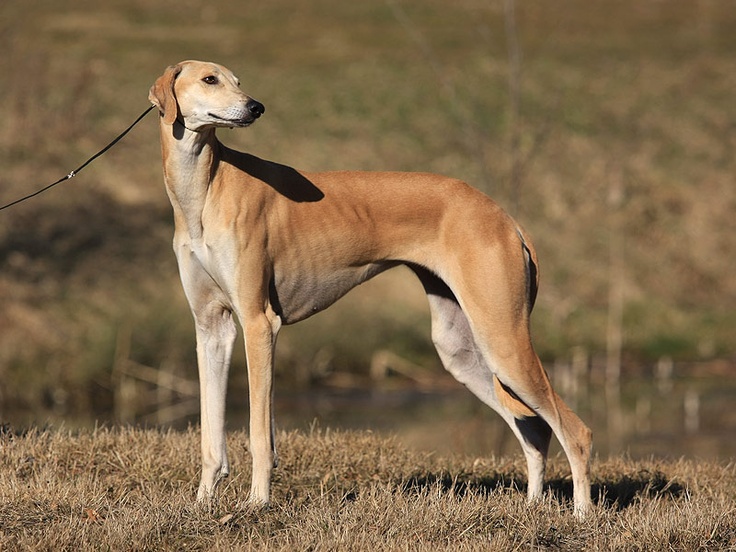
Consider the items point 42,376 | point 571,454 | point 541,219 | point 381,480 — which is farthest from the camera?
point 541,219

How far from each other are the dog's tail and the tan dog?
0.03 feet

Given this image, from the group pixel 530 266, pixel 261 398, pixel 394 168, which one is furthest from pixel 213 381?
pixel 394 168

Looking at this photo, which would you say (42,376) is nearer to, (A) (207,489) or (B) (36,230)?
(B) (36,230)

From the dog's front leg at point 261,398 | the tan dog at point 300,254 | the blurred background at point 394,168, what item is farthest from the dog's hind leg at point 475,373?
the blurred background at point 394,168

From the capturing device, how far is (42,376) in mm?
14969

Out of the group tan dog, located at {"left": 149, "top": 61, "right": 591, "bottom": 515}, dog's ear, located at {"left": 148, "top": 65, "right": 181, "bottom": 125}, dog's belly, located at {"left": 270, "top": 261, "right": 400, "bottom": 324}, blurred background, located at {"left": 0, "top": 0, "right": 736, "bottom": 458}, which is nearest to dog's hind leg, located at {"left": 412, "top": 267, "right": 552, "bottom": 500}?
tan dog, located at {"left": 149, "top": 61, "right": 591, "bottom": 515}

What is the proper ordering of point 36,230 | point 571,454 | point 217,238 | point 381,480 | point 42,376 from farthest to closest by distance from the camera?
point 36,230, point 42,376, point 381,480, point 571,454, point 217,238

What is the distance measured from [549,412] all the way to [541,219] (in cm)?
1620

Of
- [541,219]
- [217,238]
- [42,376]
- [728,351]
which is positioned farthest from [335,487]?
[541,219]

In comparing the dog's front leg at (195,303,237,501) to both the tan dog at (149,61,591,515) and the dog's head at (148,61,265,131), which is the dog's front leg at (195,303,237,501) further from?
the dog's head at (148,61,265,131)

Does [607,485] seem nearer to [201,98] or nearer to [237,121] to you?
[237,121]

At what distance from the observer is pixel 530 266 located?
747 cm

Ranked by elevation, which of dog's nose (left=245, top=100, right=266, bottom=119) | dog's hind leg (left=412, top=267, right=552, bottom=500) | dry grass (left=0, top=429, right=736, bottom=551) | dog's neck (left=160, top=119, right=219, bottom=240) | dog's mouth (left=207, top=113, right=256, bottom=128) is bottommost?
dry grass (left=0, top=429, right=736, bottom=551)

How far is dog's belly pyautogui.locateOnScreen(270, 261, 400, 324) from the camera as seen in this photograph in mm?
6922
